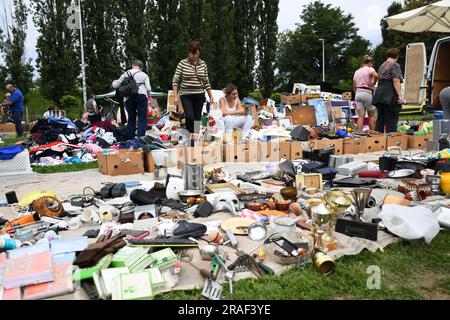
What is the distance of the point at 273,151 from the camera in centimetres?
620

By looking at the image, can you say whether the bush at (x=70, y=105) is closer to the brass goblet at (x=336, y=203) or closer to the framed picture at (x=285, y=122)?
the framed picture at (x=285, y=122)

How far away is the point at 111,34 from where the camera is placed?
808 inches

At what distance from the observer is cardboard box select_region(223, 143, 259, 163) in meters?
6.12

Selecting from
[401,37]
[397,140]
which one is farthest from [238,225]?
[401,37]

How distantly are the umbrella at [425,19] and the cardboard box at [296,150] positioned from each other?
4737mm

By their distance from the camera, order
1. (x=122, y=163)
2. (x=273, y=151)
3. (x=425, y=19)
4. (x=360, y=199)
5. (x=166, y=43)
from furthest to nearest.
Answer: (x=166, y=43), (x=425, y=19), (x=273, y=151), (x=122, y=163), (x=360, y=199)

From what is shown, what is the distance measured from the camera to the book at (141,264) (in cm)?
235

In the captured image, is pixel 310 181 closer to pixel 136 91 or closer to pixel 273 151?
pixel 273 151

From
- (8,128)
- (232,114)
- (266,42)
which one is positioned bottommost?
(8,128)

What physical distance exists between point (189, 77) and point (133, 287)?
495 centimetres

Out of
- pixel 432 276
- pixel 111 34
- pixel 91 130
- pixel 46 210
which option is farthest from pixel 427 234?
pixel 111 34
